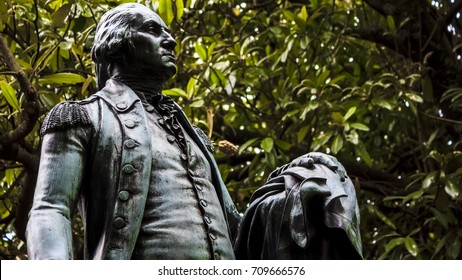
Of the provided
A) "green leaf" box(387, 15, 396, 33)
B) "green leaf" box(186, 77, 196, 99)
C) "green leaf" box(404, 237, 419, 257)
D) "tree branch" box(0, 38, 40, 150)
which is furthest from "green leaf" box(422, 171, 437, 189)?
"tree branch" box(0, 38, 40, 150)

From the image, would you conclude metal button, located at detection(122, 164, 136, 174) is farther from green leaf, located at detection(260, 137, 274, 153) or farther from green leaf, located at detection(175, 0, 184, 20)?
green leaf, located at detection(260, 137, 274, 153)

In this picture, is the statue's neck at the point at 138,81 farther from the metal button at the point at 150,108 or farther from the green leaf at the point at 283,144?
the green leaf at the point at 283,144

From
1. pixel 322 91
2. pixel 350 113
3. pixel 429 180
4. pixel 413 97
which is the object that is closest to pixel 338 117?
pixel 350 113

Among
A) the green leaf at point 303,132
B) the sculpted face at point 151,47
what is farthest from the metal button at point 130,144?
the green leaf at point 303,132

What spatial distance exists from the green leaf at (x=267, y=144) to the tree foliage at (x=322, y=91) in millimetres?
15

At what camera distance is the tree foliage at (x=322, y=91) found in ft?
30.3

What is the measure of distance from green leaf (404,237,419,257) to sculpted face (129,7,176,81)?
14.1 ft

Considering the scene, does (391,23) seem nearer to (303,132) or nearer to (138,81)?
(303,132)

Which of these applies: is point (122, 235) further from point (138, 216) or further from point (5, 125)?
point (5, 125)

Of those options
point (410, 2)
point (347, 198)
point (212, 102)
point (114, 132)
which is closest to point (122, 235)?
point (114, 132)

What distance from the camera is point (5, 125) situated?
8602 millimetres

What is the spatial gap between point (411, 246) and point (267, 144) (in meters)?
1.10

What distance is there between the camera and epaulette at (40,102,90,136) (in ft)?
16.5

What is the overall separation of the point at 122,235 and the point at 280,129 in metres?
5.40
